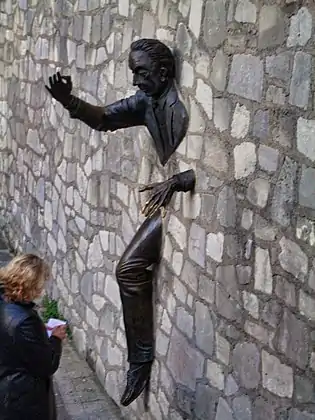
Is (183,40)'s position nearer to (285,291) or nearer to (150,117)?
(150,117)

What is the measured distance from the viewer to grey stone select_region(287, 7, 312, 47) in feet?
8.52

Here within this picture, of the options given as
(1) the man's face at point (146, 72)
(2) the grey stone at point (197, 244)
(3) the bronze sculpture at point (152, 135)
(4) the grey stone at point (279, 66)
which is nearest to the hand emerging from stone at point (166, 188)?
(3) the bronze sculpture at point (152, 135)

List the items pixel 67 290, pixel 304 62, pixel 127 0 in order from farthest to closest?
pixel 67 290 → pixel 127 0 → pixel 304 62

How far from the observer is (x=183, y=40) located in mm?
3541

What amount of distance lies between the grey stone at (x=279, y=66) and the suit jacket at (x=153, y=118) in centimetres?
76

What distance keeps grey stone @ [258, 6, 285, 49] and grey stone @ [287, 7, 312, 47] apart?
63mm

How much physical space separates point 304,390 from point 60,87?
6.20ft

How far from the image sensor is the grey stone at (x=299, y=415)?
8.91ft

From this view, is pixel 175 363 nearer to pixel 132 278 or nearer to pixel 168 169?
pixel 132 278

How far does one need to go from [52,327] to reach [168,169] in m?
0.95

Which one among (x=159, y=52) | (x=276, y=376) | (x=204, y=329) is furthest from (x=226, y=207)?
(x=159, y=52)

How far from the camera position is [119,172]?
→ 15.0 ft

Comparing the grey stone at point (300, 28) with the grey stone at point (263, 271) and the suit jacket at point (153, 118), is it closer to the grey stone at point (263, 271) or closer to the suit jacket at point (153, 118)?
the grey stone at point (263, 271)

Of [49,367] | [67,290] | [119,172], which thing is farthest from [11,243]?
[49,367]
